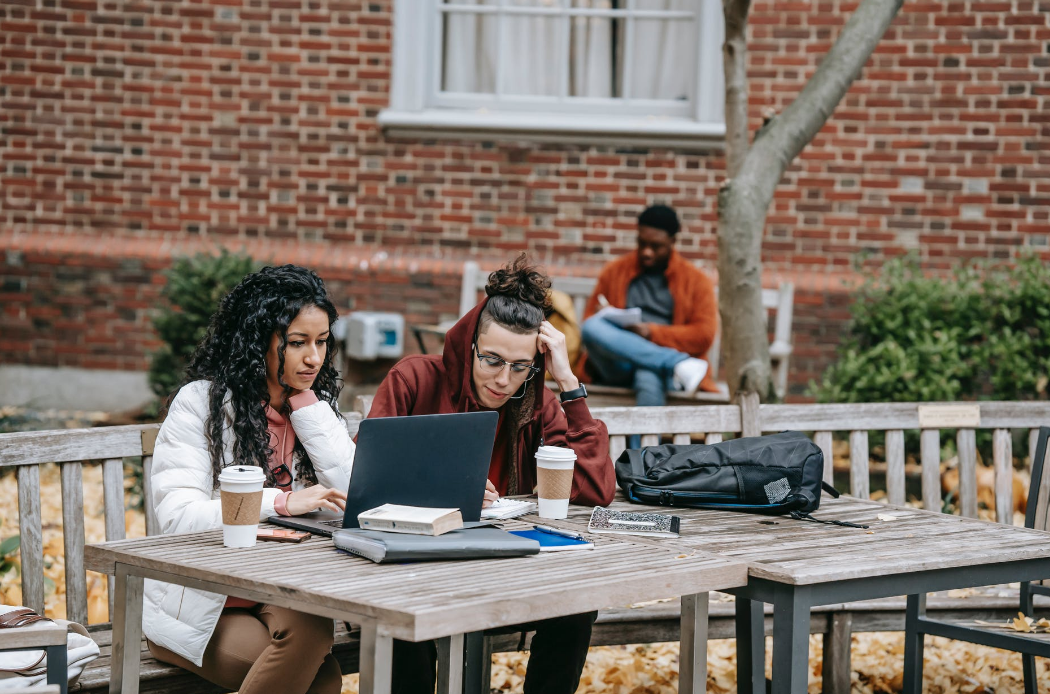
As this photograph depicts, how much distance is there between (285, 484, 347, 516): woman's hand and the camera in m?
2.71

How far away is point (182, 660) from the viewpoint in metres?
2.78

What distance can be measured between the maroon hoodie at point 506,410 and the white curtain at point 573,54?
4.90 m

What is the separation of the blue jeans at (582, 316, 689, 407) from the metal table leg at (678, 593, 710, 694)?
3049 mm

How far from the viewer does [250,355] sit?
3.00m

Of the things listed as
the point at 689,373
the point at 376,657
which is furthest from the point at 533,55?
the point at 376,657

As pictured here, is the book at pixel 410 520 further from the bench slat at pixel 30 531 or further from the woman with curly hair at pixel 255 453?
the bench slat at pixel 30 531

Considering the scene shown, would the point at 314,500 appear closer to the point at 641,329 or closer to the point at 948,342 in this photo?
the point at 641,329

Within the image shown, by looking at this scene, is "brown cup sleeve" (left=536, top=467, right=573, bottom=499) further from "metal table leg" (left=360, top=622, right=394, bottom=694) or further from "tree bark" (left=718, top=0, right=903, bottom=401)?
"tree bark" (left=718, top=0, right=903, bottom=401)

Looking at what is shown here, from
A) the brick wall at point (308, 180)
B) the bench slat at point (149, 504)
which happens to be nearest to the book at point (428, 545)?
the bench slat at point (149, 504)

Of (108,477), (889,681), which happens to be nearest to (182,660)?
(108,477)

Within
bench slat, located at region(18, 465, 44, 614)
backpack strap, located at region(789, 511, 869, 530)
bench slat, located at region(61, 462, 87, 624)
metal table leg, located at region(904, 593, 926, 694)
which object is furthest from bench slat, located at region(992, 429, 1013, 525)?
bench slat, located at region(18, 465, 44, 614)

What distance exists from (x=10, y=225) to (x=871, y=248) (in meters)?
5.98

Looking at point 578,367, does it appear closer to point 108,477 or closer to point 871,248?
point 871,248

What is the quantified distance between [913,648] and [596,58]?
536cm
